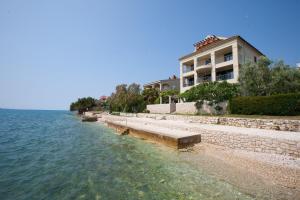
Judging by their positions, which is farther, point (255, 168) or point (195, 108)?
point (195, 108)

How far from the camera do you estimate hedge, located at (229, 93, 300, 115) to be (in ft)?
51.7

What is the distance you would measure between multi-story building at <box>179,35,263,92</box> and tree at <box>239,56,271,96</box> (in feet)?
9.50

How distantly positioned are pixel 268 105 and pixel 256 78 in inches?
199

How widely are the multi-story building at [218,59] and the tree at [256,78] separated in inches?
114

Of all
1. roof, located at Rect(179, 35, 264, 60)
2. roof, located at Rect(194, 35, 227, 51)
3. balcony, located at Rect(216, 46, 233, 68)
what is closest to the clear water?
balcony, located at Rect(216, 46, 233, 68)

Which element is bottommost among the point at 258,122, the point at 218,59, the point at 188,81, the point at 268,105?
the point at 258,122

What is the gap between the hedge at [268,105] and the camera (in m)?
15.8

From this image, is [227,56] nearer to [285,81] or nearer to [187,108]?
[187,108]

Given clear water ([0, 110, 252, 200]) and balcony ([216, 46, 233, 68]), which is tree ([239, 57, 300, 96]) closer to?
balcony ([216, 46, 233, 68])

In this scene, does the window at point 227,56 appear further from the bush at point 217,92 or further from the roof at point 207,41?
the bush at point 217,92

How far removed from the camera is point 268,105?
57.2 ft

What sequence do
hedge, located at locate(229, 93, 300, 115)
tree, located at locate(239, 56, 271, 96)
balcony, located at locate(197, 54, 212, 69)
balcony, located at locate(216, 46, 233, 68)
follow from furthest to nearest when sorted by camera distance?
balcony, located at locate(197, 54, 212, 69) < balcony, located at locate(216, 46, 233, 68) < tree, located at locate(239, 56, 271, 96) < hedge, located at locate(229, 93, 300, 115)

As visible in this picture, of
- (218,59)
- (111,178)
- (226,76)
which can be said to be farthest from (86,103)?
(111,178)

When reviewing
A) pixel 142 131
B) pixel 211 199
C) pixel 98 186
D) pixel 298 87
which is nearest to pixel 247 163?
pixel 211 199
